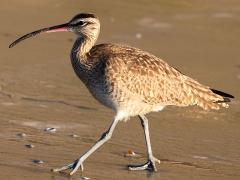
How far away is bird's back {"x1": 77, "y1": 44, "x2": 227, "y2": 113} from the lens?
10117mm

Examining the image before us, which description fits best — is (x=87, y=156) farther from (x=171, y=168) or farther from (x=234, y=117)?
(x=234, y=117)

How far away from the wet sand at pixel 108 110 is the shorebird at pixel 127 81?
46cm

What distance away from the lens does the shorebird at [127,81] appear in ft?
33.2

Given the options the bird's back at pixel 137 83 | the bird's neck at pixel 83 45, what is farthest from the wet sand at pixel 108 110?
the bird's neck at pixel 83 45

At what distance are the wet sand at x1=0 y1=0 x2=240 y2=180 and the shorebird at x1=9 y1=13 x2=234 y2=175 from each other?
1.51 feet

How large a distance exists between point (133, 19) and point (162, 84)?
7980mm

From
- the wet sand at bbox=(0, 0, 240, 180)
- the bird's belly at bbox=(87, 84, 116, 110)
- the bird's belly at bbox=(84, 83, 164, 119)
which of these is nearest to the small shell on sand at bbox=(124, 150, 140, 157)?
the wet sand at bbox=(0, 0, 240, 180)

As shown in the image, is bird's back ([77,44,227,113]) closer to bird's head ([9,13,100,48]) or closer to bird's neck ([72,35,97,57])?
bird's neck ([72,35,97,57])

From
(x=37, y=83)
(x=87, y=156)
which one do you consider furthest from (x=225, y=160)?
(x=37, y=83)

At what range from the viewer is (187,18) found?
18.5 m

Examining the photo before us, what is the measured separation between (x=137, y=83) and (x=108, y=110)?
2184 mm

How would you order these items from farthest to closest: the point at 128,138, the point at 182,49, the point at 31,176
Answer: the point at 182,49 < the point at 128,138 < the point at 31,176

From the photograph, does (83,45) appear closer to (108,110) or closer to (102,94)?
(102,94)

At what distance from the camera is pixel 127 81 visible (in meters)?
10.2
